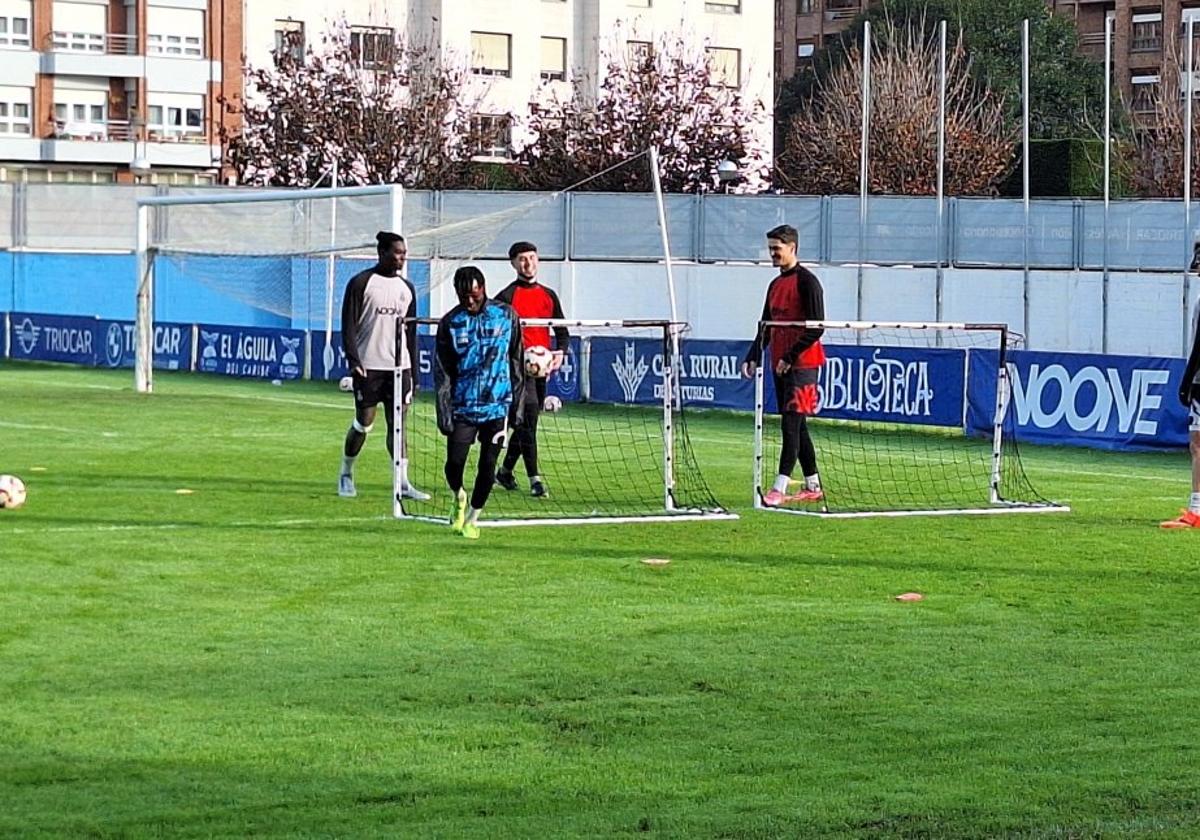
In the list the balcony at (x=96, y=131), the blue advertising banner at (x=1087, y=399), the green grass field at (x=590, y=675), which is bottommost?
the green grass field at (x=590, y=675)

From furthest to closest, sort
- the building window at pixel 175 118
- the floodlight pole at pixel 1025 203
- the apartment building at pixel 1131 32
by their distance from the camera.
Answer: the apartment building at pixel 1131 32
the building window at pixel 175 118
the floodlight pole at pixel 1025 203

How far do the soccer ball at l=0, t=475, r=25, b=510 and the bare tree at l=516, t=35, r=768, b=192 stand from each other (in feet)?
153

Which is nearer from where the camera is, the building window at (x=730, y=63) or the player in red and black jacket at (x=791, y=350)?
the player in red and black jacket at (x=791, y=350)

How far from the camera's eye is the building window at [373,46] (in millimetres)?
67875

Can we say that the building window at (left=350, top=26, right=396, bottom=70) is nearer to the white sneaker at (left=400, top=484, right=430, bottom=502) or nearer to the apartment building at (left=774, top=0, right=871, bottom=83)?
the apartment building at (left=774, top=0, right=871, bottom=83)

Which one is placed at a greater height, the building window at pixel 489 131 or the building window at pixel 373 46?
the building window at pixel 373 46

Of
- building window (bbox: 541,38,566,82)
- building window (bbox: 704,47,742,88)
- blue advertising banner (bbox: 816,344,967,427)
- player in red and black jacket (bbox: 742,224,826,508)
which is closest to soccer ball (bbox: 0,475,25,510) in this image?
player in red and black jacket (bbox: 742,224,826,508)

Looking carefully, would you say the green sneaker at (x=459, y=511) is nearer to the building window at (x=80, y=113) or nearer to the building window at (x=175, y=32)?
the building window at (x=175, y=32)

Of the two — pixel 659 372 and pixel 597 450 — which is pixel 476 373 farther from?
pixel 659 372

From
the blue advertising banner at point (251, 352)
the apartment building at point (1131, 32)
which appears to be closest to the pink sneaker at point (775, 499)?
the blue advertising banner at point (251, 352)

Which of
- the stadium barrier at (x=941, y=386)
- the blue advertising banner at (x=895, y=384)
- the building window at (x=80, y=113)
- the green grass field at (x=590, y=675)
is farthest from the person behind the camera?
the building window at (x=80, y=113)

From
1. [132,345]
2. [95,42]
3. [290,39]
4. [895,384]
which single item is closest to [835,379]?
[895,384]

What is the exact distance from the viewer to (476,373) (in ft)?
46.6

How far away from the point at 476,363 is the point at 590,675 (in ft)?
16.2
